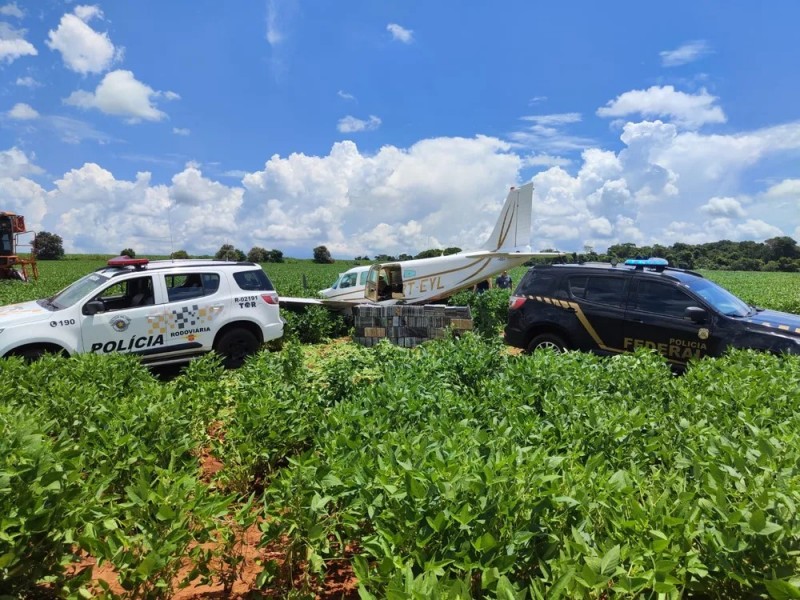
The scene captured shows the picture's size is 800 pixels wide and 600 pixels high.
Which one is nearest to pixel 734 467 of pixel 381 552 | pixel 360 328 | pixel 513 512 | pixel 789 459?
pixel 789 459

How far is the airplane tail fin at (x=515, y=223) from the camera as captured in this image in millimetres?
20016

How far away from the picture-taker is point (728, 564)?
1.88 meters

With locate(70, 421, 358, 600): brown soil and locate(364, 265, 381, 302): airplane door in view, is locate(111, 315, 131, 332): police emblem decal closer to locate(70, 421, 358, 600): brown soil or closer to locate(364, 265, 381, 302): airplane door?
locate(70, 421, 358, 600): brown soil

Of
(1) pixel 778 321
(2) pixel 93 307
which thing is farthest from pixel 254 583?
(1) pixel 778 321

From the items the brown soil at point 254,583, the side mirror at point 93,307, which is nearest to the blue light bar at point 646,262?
the brown soil at point 254,583

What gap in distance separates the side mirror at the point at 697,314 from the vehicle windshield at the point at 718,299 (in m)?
0.30

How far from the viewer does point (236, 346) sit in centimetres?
952

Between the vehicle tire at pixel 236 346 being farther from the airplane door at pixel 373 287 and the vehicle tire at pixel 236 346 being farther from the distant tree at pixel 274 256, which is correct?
the distant tree at pixel 274 256

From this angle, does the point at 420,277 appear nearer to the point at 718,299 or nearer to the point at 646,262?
the point at 646,262

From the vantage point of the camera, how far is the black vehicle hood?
22.5 ft

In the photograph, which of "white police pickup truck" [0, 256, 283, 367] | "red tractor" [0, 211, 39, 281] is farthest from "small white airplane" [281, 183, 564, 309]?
"red tractor" [0, 211, 39, 281]

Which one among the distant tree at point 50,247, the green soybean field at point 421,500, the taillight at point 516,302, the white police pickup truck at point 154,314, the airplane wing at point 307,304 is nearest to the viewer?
the green soybean field at point 421,500

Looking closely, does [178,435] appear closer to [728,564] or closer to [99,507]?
[99,507]

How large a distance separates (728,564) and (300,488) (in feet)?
6.30
